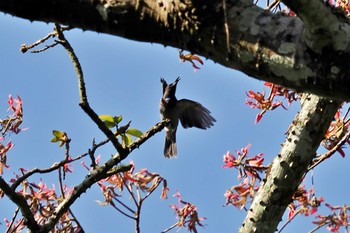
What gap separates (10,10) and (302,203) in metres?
3.57

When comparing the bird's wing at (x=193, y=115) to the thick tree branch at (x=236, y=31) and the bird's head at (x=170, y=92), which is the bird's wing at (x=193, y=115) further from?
the thick tree branch at (x=236, y=31)

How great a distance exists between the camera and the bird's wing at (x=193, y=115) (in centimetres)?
760

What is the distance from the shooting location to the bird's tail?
26.0ft

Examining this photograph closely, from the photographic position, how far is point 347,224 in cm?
496

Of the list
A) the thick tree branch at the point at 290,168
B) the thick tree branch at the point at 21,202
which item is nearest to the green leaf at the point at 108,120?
the thick tree branch at the point at 21,202

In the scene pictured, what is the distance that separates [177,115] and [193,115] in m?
0.20

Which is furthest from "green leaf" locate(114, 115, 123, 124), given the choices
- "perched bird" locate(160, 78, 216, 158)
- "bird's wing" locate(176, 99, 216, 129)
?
"bird's wing" locate(176, 99, 216, 129)

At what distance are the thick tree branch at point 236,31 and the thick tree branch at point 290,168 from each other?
1790 mm

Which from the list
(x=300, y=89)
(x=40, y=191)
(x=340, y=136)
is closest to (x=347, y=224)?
(x=340, y=136)

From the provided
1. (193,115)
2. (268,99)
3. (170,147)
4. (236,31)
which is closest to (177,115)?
(193,115)

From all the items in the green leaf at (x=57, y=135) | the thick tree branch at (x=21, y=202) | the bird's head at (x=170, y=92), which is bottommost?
the thick tree branch at (x=21, y=202)

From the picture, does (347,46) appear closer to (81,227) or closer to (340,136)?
(81,227)

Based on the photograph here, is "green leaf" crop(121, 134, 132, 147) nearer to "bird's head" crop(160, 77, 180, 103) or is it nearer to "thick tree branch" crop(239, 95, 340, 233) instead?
"thick tree branch" crop(239, 95, 340, 233)

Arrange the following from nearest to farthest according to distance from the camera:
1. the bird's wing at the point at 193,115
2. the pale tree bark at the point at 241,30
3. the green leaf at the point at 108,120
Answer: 1. the pale tree bark at the point at 241,30
2. the green leaf at the point at 108,120
3. the bird's wing at the point at 193,115
